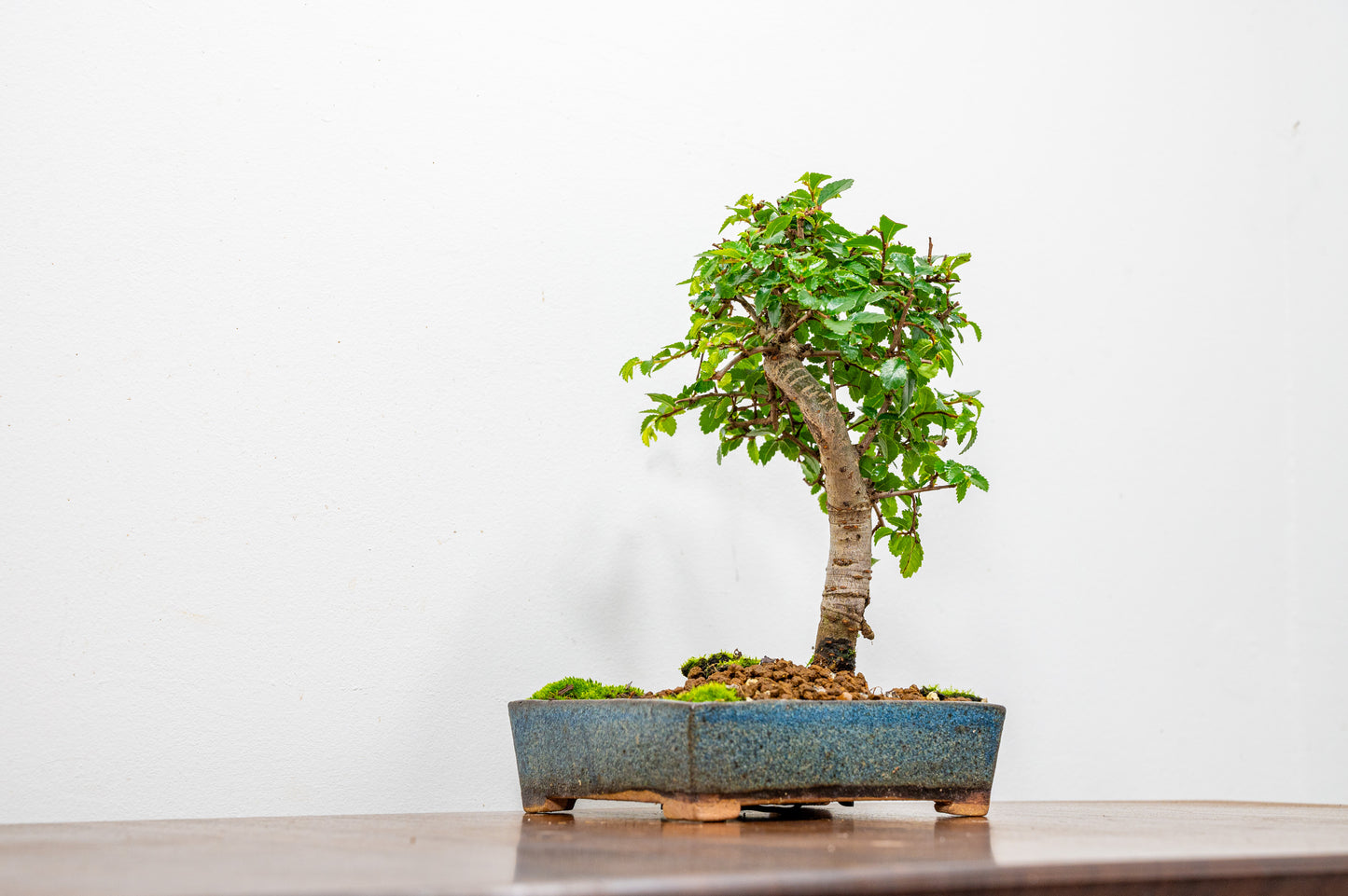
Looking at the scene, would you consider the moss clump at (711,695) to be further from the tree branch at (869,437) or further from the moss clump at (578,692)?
the tree branch at (869,437)

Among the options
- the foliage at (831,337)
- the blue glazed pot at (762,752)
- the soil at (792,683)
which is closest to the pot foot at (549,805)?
the blue glazed pot at (762,752)

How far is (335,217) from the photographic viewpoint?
1.29 meters

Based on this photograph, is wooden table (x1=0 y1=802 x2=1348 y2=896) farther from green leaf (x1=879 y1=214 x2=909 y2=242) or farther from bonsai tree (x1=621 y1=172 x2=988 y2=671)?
green leaf (x1=879 y1=214 x2=909 y2=242)

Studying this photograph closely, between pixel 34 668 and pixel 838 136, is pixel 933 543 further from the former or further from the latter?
pixel 34 668

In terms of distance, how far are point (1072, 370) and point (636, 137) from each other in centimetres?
76

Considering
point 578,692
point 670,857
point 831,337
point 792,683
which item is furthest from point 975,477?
point 670,857

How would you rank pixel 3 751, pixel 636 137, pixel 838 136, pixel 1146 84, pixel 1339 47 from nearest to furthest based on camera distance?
1. pixel 3 751
2. pixel 636 137
3. pixel 838 136
4. pixel 1146 84
5. pixel 1339 47

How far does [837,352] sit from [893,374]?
117 millimetres

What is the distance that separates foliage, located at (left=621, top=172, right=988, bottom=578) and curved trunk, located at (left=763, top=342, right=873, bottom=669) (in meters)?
0.04

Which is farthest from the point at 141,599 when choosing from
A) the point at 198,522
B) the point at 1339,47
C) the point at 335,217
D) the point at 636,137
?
the point at 1339,47

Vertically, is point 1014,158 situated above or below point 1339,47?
below

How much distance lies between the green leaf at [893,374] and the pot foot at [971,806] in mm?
374

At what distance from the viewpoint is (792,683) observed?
96 centimetres

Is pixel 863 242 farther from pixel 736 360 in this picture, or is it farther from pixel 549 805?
pixel 549 805
